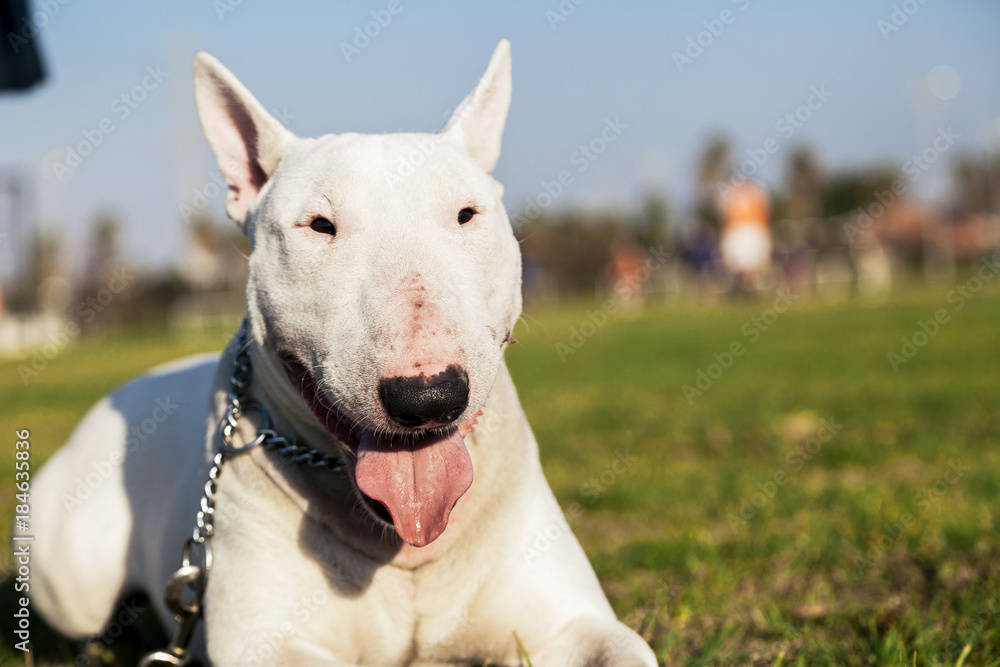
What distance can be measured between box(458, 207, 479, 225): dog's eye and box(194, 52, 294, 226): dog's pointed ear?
Result: 65 centimetres

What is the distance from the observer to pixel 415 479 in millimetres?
2262

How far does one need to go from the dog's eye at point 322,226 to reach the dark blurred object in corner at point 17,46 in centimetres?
324

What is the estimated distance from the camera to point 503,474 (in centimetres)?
267

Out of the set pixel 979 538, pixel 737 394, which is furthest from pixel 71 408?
pixel 979 538

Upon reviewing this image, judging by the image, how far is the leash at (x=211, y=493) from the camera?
257cm

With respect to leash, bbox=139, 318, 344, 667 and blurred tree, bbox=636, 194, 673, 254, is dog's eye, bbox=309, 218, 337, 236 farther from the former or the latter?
blurred tree, bbox=636, 194, 673, 254

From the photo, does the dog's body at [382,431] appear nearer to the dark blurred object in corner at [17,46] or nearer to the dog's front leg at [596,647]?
the dog's front leg at [596,647]

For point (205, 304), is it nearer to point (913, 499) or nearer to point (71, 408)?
point (71, 408)

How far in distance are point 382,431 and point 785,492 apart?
3.21 m

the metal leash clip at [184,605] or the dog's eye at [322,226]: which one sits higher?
the dog's eye at [322,226]

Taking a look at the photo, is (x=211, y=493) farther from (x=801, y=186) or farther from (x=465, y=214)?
(x=801, y=186)

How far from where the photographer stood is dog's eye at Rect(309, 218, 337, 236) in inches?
95.4

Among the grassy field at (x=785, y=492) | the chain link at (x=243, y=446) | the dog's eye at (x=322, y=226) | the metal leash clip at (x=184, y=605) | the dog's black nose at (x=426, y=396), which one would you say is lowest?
the grassy field at (x=785, y=492)

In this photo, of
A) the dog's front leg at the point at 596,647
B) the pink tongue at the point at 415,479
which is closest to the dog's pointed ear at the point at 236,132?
the pink tongue at the point at 415,479
